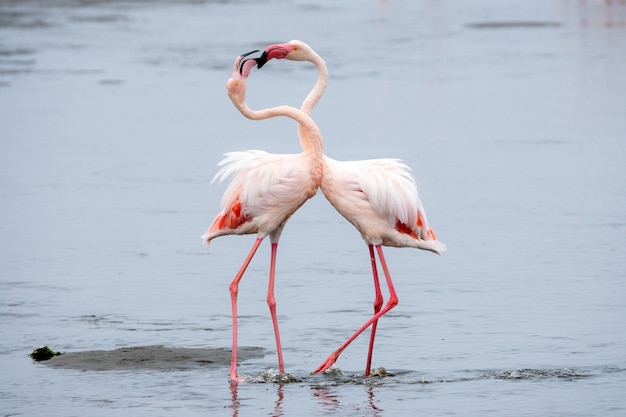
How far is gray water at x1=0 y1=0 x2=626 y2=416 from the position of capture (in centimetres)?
655

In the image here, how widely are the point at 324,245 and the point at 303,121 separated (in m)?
2.76

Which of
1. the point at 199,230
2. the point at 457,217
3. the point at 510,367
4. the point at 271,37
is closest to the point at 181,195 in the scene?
the point at 199,230

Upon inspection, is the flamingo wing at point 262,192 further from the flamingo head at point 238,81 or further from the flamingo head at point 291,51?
the flamingo head at point 291,51

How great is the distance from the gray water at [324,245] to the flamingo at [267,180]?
63 centimetres

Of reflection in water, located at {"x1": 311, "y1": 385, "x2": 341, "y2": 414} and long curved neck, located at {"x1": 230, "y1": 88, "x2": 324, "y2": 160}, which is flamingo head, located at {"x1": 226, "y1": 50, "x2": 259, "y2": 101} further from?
reflection in water, located at {"x1": 311, "y1": 385, "x2": 341, "y2": 414}

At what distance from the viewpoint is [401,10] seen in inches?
1255

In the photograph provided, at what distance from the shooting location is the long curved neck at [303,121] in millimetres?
6930

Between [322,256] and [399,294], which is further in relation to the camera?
[322,256]

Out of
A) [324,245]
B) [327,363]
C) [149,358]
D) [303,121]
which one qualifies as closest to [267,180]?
[303,121]

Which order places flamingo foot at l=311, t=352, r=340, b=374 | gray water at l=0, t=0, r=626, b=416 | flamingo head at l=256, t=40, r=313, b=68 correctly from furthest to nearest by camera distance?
flamingo head at l=256, t=40, r=313, b=68, flamingo foot at l=311, t=352, r=340, b=374, gray water at l=0, t=0, r=626, b=416

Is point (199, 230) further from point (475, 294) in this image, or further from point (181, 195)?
point (475, 294)

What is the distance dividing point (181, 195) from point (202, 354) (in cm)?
446

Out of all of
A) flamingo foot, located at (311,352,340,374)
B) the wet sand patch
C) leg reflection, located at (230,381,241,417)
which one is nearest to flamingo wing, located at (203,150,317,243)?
the wet sand patch

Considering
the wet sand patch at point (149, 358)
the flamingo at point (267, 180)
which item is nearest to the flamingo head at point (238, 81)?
the flamingo at point (267, 180)
